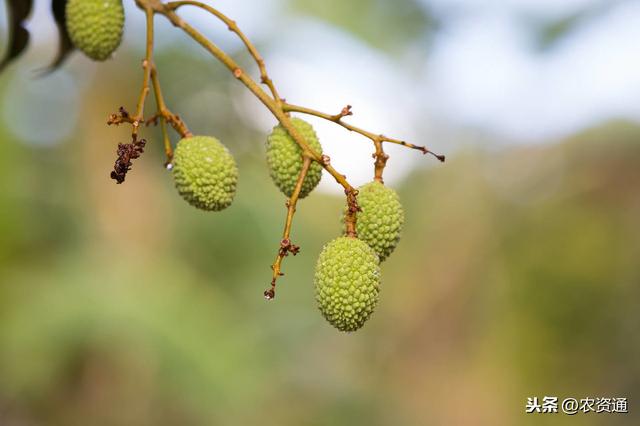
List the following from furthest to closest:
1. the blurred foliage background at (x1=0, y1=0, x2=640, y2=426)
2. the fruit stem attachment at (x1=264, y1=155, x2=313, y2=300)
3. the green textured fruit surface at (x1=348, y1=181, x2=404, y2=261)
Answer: the blurred foliage background at (x1=0, y1=0, x2=640, y2=426)
the green textured fruit surface at (x1=348, y1=181, x2=404, y2=261)
the fruit stem attachment at (x1=264, y1=155, x2=313, y2=300)

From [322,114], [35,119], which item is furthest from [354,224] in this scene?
[35,119]

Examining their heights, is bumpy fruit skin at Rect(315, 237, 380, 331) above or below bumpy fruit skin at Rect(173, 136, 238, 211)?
below

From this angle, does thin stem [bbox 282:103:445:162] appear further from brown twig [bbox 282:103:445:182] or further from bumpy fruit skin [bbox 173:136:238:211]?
bumpy fruit skin [bbox 173:136:238:211]

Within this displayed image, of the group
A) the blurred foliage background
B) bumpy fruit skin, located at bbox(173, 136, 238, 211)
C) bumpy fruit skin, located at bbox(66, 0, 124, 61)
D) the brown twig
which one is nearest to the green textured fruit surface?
the brown twig

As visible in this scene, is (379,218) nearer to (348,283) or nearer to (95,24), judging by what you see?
(348,283)

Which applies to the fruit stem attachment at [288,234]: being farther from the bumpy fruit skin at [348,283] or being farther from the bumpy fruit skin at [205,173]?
the bumpy fruit skin at [205,173]

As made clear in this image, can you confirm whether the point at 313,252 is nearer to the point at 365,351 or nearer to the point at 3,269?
the point at 365,351

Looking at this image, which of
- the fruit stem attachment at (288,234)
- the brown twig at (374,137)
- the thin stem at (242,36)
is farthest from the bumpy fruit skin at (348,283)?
the thin stem at (242,36)
